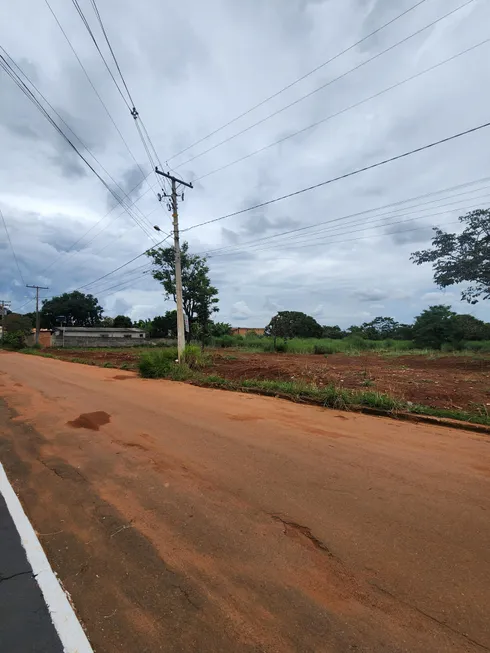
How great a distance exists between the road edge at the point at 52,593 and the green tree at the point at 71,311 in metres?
76.7

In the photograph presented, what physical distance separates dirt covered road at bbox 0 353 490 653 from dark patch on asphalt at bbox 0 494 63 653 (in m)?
0.18

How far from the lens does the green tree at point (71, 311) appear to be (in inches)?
2872

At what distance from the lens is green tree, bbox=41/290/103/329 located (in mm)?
72938

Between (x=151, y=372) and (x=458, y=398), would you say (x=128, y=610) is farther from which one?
(x=151, y=372)

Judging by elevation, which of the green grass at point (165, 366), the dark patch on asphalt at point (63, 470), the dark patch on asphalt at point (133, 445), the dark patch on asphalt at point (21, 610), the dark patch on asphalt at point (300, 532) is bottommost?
the dark patch on asphalt at point (21, 610)

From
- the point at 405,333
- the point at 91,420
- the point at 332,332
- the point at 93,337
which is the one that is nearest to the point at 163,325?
the point at 93,337

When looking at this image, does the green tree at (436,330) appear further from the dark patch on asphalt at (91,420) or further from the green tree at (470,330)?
the dark patch on asphalt at (91,420)

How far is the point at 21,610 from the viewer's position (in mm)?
2193

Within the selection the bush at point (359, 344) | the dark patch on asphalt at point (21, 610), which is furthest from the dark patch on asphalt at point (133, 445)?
the bush at point (359, 344)

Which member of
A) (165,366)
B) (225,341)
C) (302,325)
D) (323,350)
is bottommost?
(165,366)

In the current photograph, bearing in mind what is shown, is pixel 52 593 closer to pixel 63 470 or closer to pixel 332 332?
pixel 63 470

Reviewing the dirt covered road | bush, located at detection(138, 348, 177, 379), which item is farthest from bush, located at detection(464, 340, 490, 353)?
the dirt covered road

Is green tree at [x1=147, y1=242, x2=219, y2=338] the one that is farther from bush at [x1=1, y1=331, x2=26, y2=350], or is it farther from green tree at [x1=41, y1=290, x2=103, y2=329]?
green tree at [x1=41, y1=290, x2=103, y2=329]

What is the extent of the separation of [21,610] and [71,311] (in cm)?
7918
